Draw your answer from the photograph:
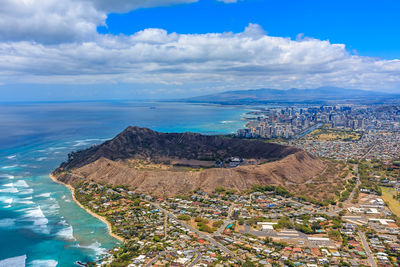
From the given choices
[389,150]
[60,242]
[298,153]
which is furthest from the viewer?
[389,150]

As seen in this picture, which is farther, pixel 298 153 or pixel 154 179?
pixel 298 153

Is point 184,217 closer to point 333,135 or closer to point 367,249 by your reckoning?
point 367,249

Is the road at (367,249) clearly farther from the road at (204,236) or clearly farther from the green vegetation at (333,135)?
the green vegetation at (333,135)

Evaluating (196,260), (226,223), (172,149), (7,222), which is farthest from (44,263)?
(172,149)

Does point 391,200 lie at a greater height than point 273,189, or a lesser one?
lesser

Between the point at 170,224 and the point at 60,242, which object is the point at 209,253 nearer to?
the point at 170,224

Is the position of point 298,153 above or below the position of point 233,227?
above

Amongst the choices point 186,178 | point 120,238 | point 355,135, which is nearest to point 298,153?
point 186,178

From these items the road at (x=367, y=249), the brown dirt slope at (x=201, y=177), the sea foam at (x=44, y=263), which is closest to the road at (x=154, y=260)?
the sea foam at (x=44, y=263)
